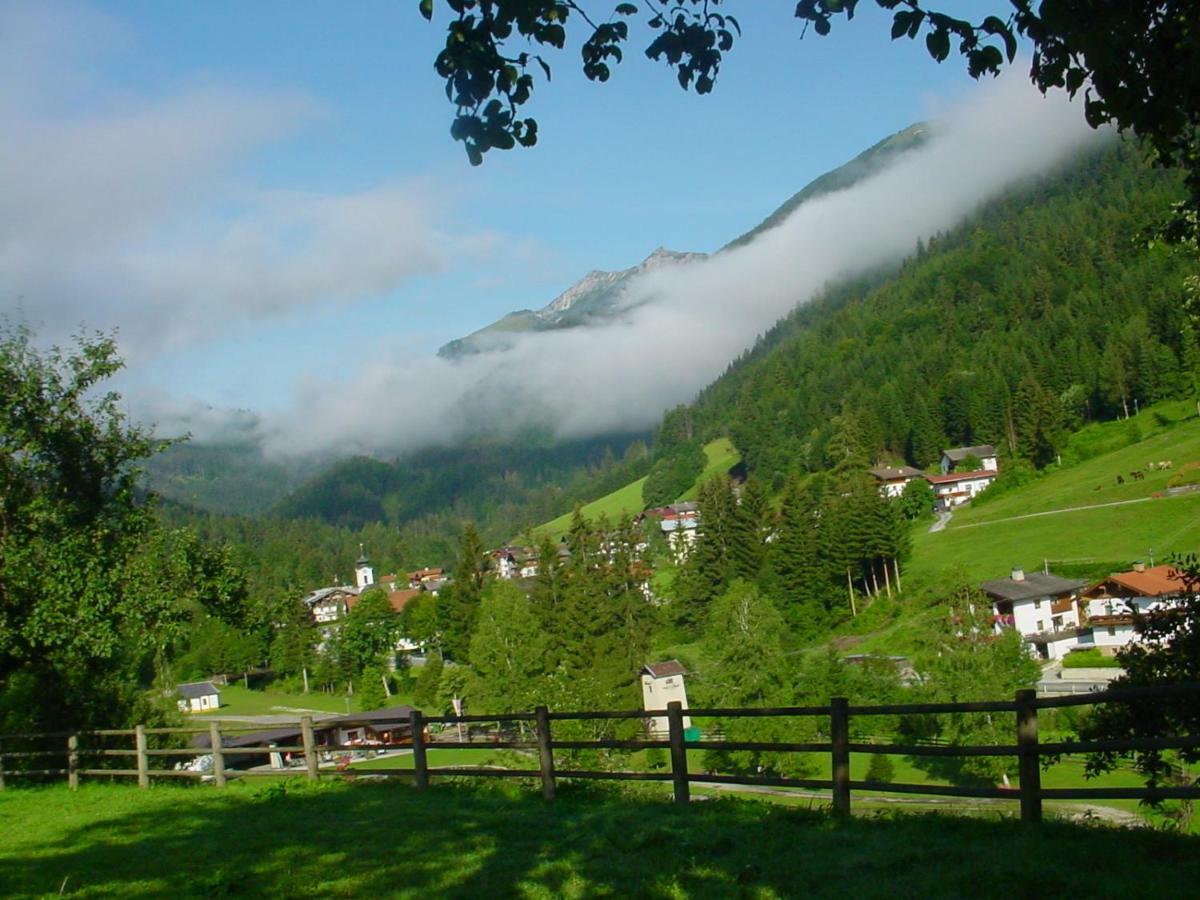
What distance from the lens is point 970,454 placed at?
123188 mm

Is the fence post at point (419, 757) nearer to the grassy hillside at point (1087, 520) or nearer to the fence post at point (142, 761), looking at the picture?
the fence post at point (142, 761)

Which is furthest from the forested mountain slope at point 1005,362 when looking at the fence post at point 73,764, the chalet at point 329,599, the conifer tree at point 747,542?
the fence post at point 73,764

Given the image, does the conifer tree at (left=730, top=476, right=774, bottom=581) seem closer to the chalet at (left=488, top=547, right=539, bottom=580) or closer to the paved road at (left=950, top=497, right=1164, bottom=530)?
the paved road at (left=950, top=497, right=1164, bottom=530)

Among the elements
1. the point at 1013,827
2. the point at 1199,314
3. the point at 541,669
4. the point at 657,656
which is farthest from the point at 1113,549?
the point at 1013,827

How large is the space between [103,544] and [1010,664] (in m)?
33.1

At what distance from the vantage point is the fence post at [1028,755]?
24.9 feet

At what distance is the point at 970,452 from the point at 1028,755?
123503 mm

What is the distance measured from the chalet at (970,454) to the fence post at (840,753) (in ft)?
384

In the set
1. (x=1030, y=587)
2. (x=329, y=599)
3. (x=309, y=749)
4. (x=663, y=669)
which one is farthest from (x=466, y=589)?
(x=329, y=599)

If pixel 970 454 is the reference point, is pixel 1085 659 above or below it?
below

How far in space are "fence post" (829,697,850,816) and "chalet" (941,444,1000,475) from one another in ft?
384

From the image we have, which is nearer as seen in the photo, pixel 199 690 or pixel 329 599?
pixel 199 690

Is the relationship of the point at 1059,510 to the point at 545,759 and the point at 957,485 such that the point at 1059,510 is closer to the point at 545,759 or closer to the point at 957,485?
the point at 957,485

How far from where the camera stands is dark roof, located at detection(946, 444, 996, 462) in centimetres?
12294
